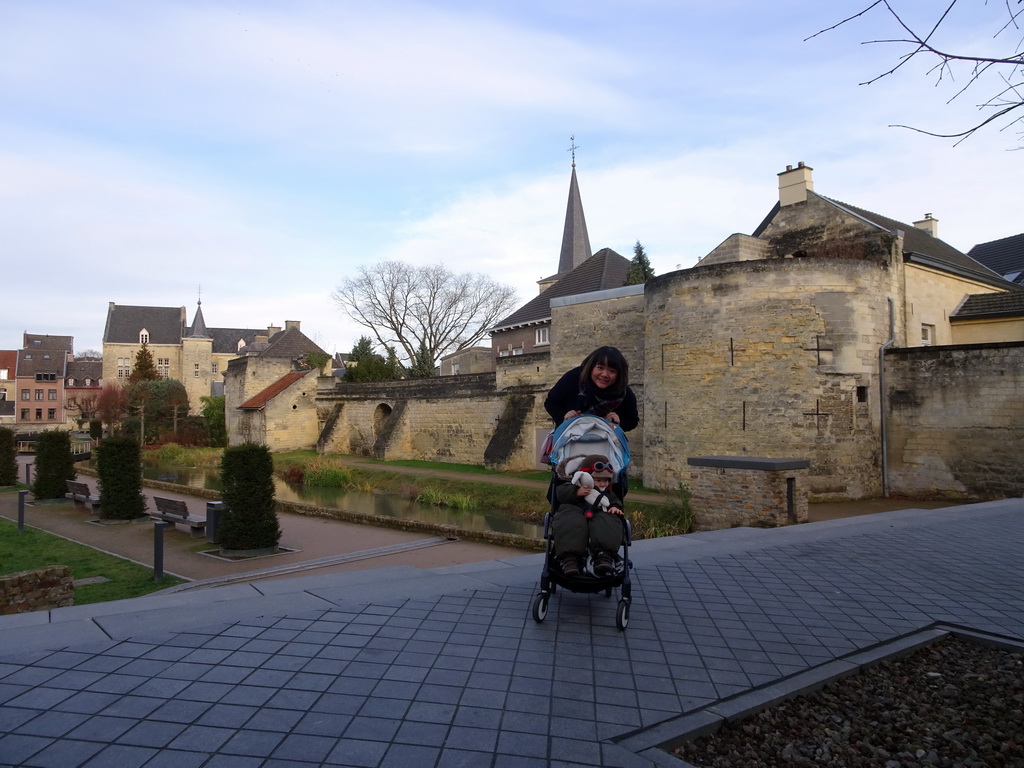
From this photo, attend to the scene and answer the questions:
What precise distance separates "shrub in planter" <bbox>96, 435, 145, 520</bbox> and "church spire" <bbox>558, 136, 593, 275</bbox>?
3272 cm

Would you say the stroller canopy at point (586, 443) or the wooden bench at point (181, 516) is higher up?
the stroller canopy at point (586, 443)

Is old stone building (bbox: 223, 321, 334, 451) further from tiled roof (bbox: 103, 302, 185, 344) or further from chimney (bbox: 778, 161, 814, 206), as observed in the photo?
tiled roof (bbox: 103, 302, 185, 344)

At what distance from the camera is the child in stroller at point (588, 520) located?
4105 millimetres

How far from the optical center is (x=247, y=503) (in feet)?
34.6

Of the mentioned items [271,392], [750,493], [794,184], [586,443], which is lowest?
[750,493]

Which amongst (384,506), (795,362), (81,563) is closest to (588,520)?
(81,563)

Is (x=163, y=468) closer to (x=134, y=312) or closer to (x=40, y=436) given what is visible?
(x=40, y=436)

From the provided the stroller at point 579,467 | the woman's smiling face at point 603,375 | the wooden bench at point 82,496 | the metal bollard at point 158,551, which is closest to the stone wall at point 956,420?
the stroller at point 579,467

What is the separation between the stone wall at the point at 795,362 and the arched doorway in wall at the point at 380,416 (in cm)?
1867

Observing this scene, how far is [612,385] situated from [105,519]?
12.6 meters

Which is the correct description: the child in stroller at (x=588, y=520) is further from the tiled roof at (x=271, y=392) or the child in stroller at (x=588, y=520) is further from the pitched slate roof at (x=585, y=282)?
the tiled roof at (x=271, y=392)

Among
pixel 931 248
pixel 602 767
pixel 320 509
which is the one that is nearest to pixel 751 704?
pixel 602 767

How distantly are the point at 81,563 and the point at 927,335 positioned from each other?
754 inches

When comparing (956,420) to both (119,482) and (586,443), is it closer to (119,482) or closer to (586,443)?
(586,443)
